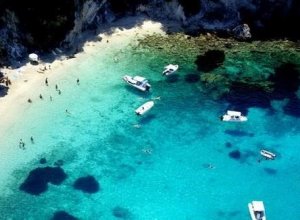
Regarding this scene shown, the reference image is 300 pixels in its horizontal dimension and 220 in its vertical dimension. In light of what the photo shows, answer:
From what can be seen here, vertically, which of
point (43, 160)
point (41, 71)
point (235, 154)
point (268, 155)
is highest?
point (41, 71)

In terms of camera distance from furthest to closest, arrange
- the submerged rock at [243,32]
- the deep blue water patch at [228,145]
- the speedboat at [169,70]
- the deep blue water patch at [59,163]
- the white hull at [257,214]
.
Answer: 1. the submerged rock at [243,32]
2. the speedboat at [169,70]
3. the deep blue water patch at [228,145]
4. the deep blue water patch at [59,163]
5. the white hull at [257,214]

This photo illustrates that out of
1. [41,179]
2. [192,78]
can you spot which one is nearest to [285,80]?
[192,78]

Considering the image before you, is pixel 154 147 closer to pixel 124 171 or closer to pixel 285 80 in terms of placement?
pixel 124 171

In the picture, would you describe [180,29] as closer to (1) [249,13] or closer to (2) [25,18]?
(1) [249,13]

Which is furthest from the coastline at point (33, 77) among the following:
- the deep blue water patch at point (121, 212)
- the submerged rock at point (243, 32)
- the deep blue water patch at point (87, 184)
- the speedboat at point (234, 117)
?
the speedboat at point (234, 117)

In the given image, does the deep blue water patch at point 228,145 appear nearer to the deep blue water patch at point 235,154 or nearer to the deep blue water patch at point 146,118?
the deep blue water patch at point 235,154

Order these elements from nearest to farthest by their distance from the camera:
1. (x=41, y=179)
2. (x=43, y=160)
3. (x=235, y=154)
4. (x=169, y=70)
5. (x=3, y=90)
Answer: (x=41, y=179) → (x=43, y=160) → (x=235, y=154) → (x=3, y=90) → (x=169, y=70)
